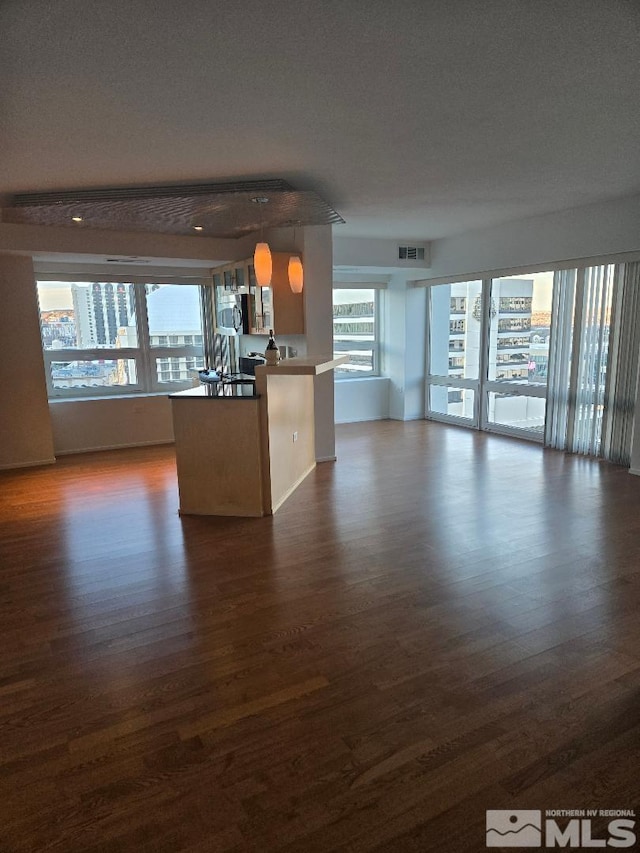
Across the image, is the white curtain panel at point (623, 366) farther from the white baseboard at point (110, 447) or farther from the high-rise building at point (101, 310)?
the high-rise building at point (101, 310)

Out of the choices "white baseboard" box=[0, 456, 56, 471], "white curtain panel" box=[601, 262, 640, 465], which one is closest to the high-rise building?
"white baseboard" box=[0, 456, 56, 471]

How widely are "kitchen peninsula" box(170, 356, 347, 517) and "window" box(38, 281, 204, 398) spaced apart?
313 centimetres

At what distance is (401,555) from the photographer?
357 centimetres

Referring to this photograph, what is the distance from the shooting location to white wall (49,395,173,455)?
21.6ft

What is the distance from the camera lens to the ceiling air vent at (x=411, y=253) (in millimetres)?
7578

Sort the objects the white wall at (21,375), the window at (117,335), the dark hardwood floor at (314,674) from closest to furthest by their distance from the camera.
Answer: the dark hardwood floor at (314,674) < the white wall at (21,375) < the window at (117,335)

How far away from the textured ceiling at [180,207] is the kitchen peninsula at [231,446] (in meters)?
1.36

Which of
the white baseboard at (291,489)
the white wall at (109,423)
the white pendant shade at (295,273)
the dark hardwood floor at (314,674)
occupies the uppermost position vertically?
the white pendant shade at (295,273)

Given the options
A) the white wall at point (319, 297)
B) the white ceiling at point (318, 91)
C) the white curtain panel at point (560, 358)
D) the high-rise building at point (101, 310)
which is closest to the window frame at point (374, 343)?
the white wall at point (319, 297)

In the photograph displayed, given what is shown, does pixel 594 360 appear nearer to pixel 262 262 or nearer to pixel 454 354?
pixel 454 354

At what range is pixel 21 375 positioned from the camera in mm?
5953

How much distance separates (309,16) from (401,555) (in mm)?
2958

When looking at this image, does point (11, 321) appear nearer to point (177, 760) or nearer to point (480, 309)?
point (177, 760)

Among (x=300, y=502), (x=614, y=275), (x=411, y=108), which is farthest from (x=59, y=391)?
(x=614, y=275)
